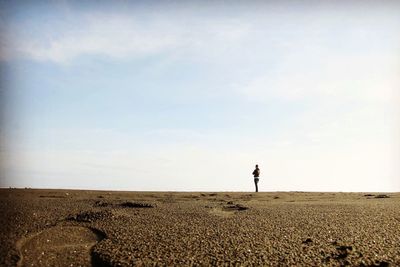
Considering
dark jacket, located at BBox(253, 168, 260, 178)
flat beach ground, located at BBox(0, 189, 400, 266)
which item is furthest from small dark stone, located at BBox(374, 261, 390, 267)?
dark jacket, located at BBox(253, 168, 260, 178)

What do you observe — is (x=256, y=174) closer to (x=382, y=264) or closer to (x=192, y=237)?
(x=192, y=237)

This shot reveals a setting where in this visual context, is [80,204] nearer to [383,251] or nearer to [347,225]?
[347,225]

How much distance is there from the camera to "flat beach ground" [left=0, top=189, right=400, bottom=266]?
11.4 feet

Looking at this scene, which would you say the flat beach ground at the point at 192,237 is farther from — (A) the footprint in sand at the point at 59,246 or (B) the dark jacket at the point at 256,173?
(B) the dark jacket at the point at 256,173

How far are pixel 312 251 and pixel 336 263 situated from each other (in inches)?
12.5

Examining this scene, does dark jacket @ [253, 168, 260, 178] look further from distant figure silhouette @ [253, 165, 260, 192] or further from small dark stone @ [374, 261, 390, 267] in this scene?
small dark stone @ [374, 261, 390, 267]

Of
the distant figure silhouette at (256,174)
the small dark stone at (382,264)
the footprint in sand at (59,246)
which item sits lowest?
the small dark stone at (382,264)

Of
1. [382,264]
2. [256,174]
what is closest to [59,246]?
[382,264]

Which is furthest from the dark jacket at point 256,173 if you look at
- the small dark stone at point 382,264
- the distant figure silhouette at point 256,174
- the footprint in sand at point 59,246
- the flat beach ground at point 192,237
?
the small dark stone at point 382,264

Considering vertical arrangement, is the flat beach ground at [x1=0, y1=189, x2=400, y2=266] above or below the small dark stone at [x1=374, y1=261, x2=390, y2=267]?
above

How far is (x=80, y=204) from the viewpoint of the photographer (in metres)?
5.89

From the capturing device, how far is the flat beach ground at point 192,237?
3.46m

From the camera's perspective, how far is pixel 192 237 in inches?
160

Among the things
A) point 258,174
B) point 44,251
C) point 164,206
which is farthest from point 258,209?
point 258,174
